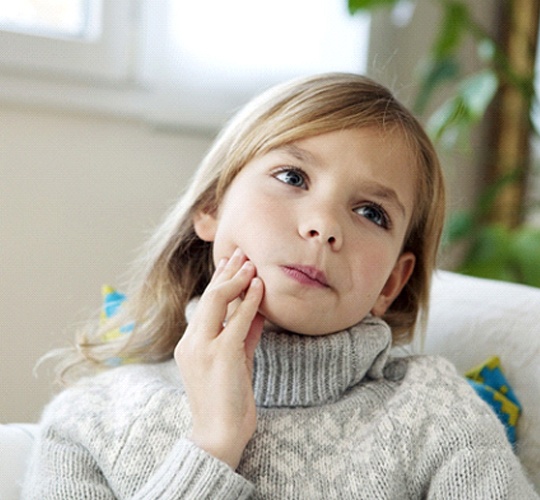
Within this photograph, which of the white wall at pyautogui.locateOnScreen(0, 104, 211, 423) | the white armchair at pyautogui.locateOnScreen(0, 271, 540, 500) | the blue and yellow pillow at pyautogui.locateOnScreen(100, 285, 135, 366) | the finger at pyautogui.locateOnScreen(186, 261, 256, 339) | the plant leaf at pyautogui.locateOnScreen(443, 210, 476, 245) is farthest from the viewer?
the plant leaf at pyautogui.locateOnScreen(443, 210, 476, 245)

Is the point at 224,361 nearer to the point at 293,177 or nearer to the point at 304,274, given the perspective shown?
the point at 304,274

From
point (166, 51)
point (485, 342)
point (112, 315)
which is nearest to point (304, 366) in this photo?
point (485, 342)

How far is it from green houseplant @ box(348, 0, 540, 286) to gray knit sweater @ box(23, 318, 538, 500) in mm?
958

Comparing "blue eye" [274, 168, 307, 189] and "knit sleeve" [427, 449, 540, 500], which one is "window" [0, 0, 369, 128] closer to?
"blue eye" [274, 168, 307, 189]

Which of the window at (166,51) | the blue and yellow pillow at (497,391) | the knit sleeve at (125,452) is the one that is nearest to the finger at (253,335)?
the knit sleeve at (125,452)

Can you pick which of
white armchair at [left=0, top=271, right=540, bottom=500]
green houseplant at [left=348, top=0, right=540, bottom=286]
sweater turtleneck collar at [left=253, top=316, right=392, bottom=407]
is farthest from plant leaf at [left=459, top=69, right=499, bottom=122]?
sweater turtleneck collar at [left=253, top=316, right=392, bottom=407]

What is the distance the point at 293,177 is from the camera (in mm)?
984

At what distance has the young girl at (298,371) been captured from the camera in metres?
0.88

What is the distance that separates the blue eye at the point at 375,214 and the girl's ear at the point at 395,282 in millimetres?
127

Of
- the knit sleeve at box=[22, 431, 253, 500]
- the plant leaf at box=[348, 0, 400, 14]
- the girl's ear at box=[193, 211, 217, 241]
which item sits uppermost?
the plant leaf at box=[348, 0, 400, 14]

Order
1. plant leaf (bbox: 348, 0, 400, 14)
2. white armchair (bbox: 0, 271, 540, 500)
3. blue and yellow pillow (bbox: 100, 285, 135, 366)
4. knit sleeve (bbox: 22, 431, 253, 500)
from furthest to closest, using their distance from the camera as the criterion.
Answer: plant leaf (bbox: 348, 0, 400, 14)
blue and yellow pillow (bbox: 100, 285, 135, 366)
white armchair (bbox: 0, 271, 540, 500)
knit sleeve (bbox: 22, 431, 253, 500)

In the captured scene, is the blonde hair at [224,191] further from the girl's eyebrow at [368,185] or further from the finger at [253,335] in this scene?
the finger at [253,335]

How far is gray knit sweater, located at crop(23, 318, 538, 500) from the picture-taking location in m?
0.86

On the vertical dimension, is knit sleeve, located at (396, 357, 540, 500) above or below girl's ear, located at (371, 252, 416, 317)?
below
